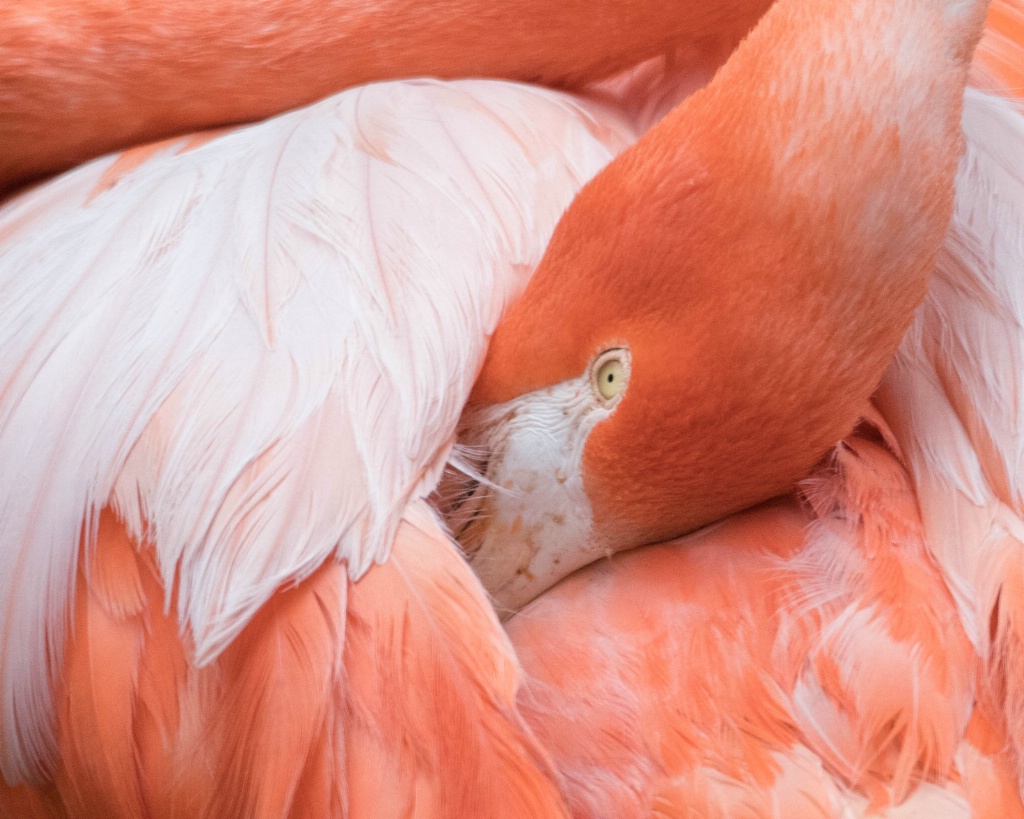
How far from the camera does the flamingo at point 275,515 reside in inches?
34.3

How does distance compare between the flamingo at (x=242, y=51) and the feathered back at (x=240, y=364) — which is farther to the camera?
the flamingo at (x=242, y=51)

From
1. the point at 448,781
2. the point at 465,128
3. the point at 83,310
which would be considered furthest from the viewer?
the point at 465,128

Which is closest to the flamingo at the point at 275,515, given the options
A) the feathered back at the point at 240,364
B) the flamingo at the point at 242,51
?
the feathered back at the point at 240,364

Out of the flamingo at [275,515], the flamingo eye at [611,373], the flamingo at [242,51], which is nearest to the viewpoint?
the flamingo at [275,515]

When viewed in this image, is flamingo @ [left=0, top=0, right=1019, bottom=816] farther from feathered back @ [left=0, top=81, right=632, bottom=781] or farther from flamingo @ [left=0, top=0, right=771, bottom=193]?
flamingo @ [left=0, top=0, right=771, bottom=193]

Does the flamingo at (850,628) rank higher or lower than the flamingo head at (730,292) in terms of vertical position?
lower

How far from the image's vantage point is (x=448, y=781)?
2.83 feet

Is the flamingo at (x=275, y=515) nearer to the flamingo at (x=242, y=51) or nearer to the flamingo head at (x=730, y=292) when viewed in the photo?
the flamingo head at (x=730, y=292)

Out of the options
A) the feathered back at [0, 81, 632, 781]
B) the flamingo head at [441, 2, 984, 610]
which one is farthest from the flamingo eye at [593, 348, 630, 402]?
the feathered back at [0, 81, 632, 781]

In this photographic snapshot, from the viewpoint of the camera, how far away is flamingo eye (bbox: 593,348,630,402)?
38.5 inches

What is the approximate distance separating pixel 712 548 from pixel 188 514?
0.47 metres

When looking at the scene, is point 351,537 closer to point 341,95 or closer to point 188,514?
point 188,514

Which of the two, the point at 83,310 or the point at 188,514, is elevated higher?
the point at 83,310

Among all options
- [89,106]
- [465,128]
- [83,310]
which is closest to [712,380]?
[465,128]
